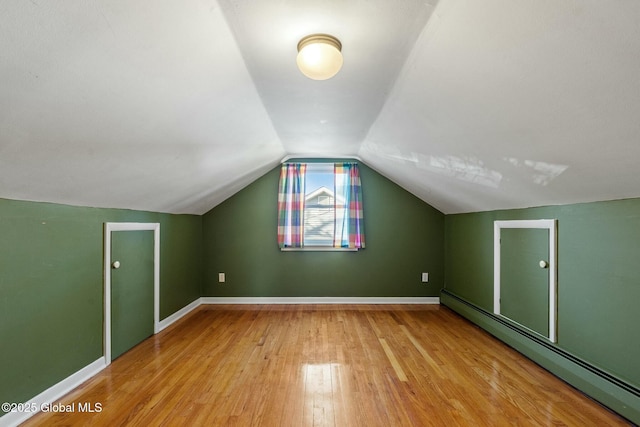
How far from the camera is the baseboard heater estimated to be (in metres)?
1.81

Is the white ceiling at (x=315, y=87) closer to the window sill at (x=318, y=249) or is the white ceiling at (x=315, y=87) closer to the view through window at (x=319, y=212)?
the view through window at (x=319, y=212)

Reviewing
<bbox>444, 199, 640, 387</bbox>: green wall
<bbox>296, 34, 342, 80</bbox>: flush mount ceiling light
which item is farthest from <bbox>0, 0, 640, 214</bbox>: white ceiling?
<bbox>444, 199, 640, 387</bbox>: green wall

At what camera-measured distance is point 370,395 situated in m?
2.10

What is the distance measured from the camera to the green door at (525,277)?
253 cm

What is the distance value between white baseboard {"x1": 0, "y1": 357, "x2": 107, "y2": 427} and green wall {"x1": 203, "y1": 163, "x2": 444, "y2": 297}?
80.3 inches

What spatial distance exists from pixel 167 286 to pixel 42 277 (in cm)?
162

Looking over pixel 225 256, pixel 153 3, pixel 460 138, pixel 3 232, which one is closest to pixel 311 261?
pixel 225 256

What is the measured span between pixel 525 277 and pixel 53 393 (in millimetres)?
3508

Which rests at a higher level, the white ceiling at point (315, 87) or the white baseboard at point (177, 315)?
the white ceiling at point (315, 87)

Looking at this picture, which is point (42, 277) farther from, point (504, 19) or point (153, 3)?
point (504, 19)

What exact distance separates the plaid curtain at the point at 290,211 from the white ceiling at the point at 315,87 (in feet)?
5.71

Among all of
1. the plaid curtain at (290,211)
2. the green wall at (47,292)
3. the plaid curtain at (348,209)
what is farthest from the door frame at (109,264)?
the plaid curtain at (348,209)

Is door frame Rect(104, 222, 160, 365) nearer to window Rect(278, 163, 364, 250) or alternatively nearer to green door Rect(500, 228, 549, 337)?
window Rect(278, 163, 364, 250)

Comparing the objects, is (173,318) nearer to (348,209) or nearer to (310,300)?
(310,300)
